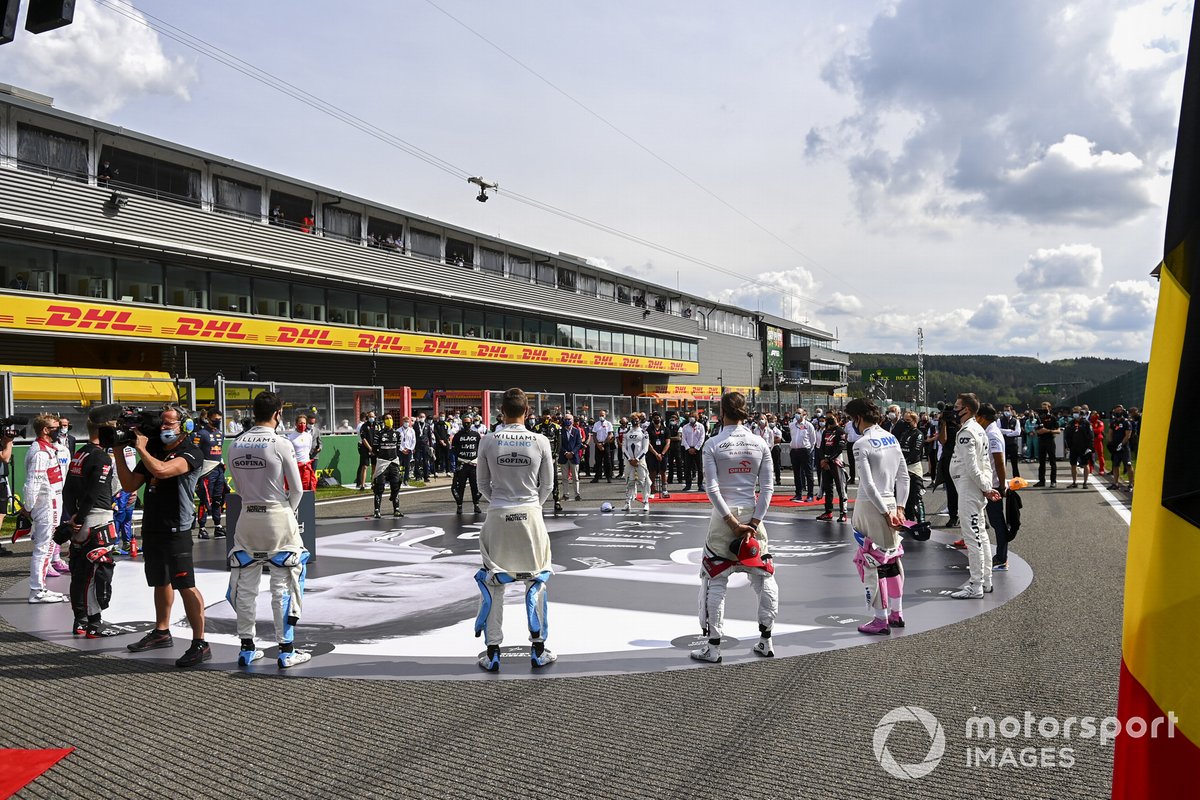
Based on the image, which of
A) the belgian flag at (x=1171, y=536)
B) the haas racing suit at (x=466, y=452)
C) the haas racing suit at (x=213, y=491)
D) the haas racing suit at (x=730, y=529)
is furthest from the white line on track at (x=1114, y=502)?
the haas racing suit at (x=213, y=491)

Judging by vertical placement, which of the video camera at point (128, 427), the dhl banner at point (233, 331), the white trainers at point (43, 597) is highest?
the dhl banner at point (233, 331)

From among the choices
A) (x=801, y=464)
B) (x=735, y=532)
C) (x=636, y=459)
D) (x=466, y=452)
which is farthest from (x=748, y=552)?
(x=801, y=464)

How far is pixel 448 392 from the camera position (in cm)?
3481

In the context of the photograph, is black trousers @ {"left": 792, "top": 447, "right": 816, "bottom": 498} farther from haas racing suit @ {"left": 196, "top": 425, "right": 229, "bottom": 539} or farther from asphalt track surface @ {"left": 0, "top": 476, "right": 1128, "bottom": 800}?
haas racing suit @ {"left": 196, "top": 425, "right": 229, "bottom": 539}

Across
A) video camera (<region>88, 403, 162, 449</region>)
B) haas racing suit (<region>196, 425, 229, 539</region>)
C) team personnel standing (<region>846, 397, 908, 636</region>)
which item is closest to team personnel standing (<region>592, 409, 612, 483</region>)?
haas racing suit (<region>196, 425, 229, 539</region>)

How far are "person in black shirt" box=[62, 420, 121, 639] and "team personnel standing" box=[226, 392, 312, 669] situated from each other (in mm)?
1688

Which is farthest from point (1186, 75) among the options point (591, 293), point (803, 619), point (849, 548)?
point (591, 293)

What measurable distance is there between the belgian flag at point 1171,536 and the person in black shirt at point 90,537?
23.7 ft

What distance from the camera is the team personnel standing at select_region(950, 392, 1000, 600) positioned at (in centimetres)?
769

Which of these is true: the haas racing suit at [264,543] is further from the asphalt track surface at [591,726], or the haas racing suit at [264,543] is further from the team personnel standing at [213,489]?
the team personnel standing at [213,489]

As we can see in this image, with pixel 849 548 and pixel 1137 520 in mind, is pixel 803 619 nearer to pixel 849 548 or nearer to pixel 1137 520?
pixel 849 548

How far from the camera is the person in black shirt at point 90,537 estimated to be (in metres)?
6.59

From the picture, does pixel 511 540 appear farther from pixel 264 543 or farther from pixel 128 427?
pixel 128 427

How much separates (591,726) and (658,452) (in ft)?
45.4
